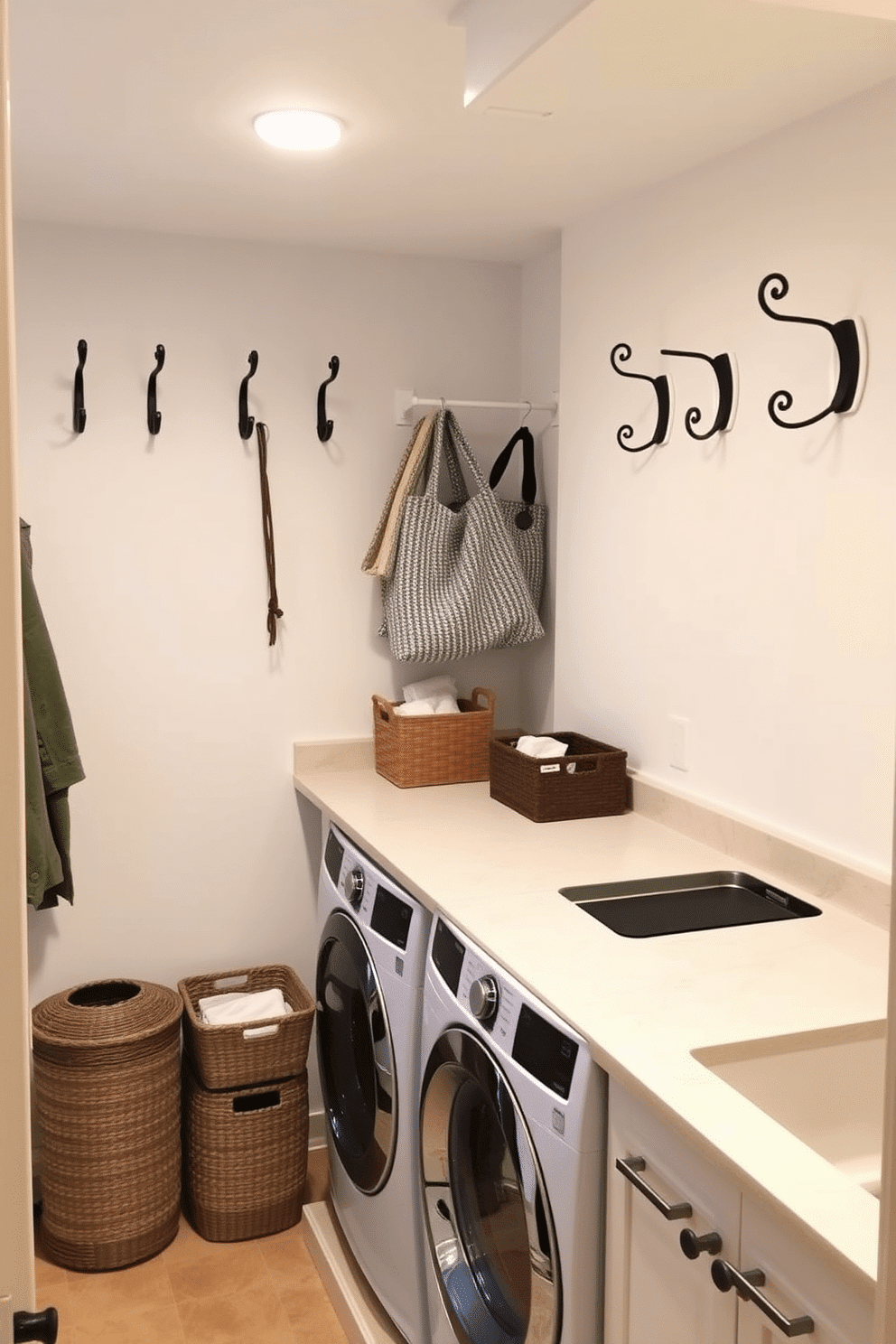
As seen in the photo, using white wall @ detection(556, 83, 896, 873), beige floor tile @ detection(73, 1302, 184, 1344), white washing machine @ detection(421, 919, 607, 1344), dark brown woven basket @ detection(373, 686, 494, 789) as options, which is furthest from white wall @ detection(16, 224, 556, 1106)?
white washing machine @ detection(421, 919, 607, 1344)

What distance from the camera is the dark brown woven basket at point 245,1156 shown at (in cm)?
275

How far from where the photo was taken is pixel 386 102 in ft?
6.55

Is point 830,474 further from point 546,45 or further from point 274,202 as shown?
point 274,202

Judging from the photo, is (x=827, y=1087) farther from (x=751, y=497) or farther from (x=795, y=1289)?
(x=751, y=497)

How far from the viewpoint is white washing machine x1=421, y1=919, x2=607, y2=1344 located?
1.56 meters

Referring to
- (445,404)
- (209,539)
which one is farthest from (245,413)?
(445,404)

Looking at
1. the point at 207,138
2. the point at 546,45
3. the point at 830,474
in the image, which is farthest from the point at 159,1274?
the point at 546,45

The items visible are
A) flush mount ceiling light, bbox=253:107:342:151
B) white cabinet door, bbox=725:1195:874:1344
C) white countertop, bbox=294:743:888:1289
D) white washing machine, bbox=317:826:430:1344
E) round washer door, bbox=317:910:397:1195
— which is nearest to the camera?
white cabinet door, bbox=725:1195:874:1344

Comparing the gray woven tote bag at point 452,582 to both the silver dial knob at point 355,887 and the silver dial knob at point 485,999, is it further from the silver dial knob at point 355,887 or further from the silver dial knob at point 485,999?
the silver dial knob at point 485,999

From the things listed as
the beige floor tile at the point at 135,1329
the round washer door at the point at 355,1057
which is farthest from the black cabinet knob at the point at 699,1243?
the beige floor tile at the point at 135,1329

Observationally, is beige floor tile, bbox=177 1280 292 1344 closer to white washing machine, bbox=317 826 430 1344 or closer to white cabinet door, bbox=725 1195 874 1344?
white washing machine, bbox=317 826 430 1344

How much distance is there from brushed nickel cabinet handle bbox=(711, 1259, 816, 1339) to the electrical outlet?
1.27 metres

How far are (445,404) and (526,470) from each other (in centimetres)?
26

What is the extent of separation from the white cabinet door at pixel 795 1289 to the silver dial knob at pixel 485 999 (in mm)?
567
